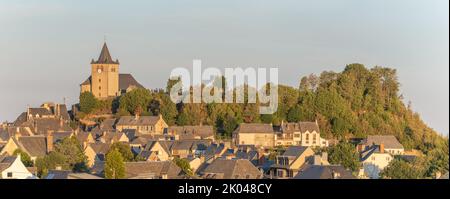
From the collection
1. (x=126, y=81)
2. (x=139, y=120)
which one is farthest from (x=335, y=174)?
(x=126, y=81)

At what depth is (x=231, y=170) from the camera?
103 feet

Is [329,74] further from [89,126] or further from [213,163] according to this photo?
[213,163]

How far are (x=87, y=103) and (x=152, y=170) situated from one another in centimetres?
2195

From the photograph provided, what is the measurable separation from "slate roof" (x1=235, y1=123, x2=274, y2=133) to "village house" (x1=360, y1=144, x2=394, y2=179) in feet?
20.4

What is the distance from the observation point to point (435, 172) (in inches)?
1286

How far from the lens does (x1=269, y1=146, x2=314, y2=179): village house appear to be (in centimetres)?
3425

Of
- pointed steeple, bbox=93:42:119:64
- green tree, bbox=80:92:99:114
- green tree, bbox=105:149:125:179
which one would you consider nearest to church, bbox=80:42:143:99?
pointed steeple, bbox=93:42:119:64

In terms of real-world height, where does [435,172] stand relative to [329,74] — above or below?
below

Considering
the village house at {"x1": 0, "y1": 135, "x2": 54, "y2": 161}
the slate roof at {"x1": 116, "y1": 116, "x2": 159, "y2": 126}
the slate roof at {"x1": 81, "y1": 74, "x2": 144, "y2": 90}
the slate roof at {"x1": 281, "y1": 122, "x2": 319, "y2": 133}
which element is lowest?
the village house at {"x1": 0, "y1": 135, "x2": 54, "y2": 161}

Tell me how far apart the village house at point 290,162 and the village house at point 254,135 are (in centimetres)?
898

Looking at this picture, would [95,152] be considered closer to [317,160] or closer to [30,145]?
[30,145]

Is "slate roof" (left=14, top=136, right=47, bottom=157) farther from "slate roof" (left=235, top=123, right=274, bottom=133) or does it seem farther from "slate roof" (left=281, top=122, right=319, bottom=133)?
"slate roof" (left=281, top=122, right=319, bottom=133)
